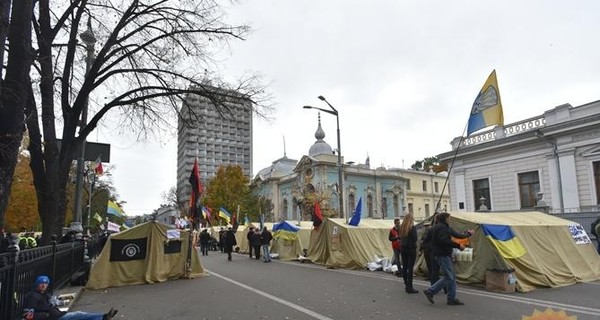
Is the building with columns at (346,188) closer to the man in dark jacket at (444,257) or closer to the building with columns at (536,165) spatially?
the building with columns at (536,165)

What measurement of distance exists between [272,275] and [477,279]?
20.7ft

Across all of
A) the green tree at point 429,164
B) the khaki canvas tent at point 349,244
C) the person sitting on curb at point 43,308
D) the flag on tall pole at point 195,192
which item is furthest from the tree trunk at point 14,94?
the green tree at point 429,164

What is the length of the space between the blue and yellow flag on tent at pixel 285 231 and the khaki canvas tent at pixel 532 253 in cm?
1118

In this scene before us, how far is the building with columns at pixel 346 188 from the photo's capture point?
6181 cm

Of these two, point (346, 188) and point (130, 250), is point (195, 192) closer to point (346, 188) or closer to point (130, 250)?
point (130, 250)

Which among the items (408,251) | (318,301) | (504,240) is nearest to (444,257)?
(408,251)

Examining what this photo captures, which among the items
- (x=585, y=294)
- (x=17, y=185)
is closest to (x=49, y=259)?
(x=585, y=294)

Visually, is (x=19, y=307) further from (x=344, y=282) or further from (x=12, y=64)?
(x=344, y=282)

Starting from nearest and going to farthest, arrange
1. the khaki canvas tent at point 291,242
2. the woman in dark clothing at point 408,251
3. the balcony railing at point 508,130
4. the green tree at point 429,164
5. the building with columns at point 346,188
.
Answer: the woman in dark clothing at point 408,251
the khaki canvas tent at point 291,242
the balcony railing at point 508,130
the building with columns at point 346,188
the green tree at point 429,164

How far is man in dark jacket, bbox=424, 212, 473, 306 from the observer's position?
28.2 feet

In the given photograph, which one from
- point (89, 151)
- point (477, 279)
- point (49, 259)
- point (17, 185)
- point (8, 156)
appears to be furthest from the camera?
point (17, 185)

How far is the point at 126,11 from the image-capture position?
13219 millimetres

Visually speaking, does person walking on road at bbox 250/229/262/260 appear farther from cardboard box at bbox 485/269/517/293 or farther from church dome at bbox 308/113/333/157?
church dome at bbox 308/113/333/157

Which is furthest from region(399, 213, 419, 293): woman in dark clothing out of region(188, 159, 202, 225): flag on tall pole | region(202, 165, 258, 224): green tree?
region(202, 165, 258, 224): green tree
